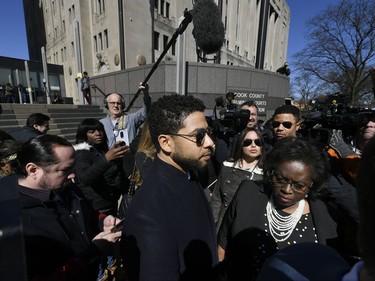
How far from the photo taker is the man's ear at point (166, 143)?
140 centimetres

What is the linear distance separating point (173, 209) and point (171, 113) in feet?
2.02

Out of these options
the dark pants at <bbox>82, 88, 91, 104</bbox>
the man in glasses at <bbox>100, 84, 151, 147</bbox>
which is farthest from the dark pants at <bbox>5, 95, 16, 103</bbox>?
the man in glasses at <bbox>100, 84, 151, 147</bbox>

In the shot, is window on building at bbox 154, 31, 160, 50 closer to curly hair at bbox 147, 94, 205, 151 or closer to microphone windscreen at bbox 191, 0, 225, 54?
microphone windscreen at bbox 191, 0, 225, 54

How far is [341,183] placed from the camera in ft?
5.17

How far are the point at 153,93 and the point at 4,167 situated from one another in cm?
674

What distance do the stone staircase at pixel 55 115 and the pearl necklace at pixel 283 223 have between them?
9.05m

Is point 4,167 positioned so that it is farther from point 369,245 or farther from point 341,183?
point 341,183

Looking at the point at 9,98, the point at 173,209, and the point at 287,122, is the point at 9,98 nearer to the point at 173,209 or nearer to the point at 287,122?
the point at 287,122

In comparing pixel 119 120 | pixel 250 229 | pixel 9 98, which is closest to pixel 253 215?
pixel 250 229

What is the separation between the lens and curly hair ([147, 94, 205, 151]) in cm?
144

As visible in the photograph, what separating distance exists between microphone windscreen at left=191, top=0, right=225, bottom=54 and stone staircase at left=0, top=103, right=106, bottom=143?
646 cm

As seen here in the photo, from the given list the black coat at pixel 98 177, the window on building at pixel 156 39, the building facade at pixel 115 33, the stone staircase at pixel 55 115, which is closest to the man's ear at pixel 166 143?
the black coat at pixel 98 177

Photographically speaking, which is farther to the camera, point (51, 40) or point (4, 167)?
point (51, 40)

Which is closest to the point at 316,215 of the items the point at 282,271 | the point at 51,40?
the point at 282,271
